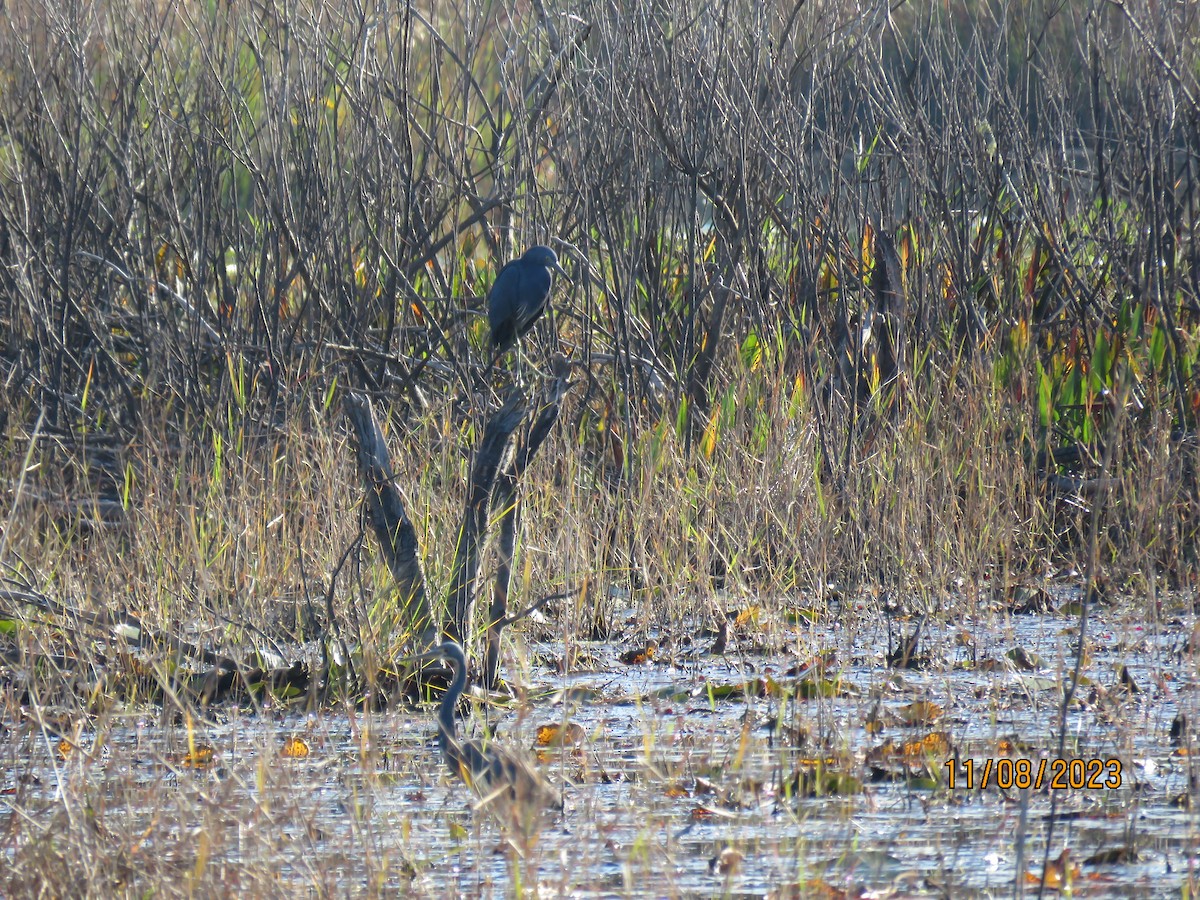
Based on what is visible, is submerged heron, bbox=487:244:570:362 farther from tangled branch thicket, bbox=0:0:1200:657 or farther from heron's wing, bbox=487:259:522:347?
tangled branch thicket, bbox=0:0:1200:657

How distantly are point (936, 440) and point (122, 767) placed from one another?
134 inches

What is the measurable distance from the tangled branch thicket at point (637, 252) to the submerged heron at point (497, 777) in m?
2.20

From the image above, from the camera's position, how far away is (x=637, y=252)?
6.61 meters

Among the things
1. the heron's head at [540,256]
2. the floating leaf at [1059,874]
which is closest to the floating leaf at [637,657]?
the heron's head at [540,256]

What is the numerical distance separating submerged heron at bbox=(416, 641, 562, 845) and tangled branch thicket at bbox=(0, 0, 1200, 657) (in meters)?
2.20

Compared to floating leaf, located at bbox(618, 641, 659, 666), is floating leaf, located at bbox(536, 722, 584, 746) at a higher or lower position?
lower

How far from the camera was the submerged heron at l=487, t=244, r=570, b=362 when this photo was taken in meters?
5.53

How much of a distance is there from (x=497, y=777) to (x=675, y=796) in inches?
18.7

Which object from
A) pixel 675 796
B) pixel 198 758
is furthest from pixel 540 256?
pixel 675 796

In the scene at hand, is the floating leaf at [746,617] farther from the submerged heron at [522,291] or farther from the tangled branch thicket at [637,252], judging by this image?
the submerged heron at [522,291]

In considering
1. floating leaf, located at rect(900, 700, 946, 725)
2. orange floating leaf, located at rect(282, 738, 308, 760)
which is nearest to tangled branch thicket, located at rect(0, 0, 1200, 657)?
floating leaf, located at rect(900, 700, 946, 725)

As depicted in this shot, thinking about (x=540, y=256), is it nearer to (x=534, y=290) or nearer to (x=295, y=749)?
(x=534, y=290)

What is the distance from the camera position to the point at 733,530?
5461 mm

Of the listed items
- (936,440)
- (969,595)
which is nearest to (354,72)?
(936,440)
